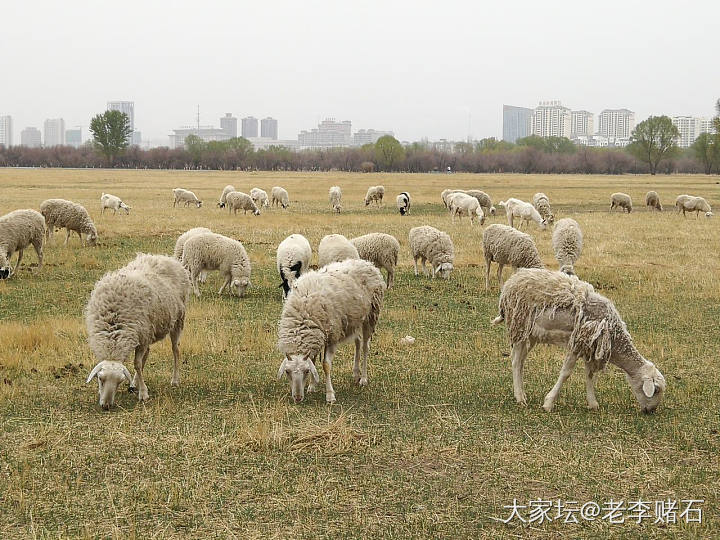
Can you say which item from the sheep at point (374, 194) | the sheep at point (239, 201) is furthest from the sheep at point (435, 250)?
the sheep at point (374, 194)

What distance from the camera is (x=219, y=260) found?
55.9 ft

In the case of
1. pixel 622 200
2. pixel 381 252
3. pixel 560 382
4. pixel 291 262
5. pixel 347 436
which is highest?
pixel 622 200

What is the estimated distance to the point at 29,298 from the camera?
630 inches

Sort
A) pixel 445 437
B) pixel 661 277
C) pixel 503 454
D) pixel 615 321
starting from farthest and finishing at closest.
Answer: pixel 661 277 → pixel 615 321 → pixel 445 437 → pixel 503 454

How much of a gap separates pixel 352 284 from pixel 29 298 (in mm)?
8887

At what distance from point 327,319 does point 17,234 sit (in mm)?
11958

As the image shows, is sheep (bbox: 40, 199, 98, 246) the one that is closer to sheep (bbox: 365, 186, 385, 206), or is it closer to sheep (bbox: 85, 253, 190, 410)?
sheep (bbox: 85, 253, 190, 410)

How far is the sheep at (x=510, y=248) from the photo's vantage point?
17375 millimetres

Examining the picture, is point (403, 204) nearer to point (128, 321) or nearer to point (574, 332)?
point (574, 332)

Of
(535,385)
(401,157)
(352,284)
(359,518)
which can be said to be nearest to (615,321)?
(535,385)

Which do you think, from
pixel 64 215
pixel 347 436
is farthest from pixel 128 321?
pixel 64 215

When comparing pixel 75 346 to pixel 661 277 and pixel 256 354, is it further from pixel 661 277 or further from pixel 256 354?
pixel 661 277

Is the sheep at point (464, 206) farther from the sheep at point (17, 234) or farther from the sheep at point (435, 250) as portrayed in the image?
the sheep at point (17, 234)

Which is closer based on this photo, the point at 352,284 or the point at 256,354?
the point at 352,284
